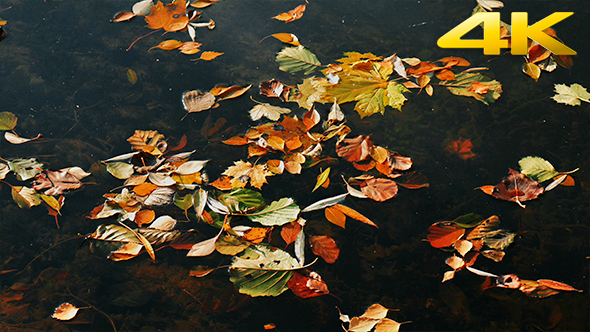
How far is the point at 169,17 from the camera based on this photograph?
173 cm

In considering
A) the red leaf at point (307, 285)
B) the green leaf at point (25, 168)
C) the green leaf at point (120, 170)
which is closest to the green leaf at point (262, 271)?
the red leaf at point (307, 285)

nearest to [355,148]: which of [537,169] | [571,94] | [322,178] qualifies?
[322,178]

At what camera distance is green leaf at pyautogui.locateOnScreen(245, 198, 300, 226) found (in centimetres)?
115

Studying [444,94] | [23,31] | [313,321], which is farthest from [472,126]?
[23,31]

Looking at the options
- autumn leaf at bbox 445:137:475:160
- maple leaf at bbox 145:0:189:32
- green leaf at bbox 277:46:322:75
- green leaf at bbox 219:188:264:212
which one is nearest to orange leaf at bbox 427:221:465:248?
autumn leaf at bbox 445:137:475:160

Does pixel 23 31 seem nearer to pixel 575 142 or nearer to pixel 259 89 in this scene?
pixel 259 89

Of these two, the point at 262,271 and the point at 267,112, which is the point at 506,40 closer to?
the point at 267,112

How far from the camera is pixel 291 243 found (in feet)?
3.66

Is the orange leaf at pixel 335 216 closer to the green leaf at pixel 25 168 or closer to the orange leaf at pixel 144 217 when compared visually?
the orange leaf at pixel 144 217

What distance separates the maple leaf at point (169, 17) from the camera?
1693 mm

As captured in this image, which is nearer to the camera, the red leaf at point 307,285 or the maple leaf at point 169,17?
the red leaf at point 307,285

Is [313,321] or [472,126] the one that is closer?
[313,321]

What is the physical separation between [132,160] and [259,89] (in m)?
0.52

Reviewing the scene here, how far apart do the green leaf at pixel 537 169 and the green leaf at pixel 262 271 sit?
802mm
